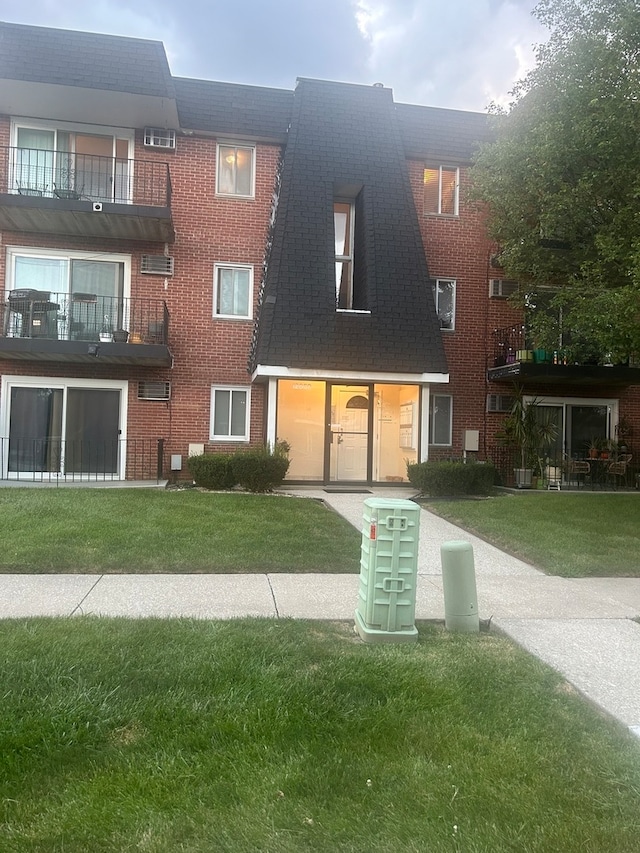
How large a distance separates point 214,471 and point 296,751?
376 inches

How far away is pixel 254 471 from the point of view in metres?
12.2

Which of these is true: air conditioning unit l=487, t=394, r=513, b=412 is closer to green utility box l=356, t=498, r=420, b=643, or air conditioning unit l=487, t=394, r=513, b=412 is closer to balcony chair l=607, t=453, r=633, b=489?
balcony chair l=607, t=453, r=633, b=489

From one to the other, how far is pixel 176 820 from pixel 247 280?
13471 millimetres

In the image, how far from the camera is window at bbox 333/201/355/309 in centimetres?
1475

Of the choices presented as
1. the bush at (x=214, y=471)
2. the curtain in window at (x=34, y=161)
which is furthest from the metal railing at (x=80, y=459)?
the curtain in window at (x=34, y=161)

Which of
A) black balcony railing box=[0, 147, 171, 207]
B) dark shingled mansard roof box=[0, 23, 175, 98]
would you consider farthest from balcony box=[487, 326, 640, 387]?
dark shingled mansard roof box=[0, 23, 175, 98]

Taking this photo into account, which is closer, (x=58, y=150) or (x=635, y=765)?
(x=635, y=765)

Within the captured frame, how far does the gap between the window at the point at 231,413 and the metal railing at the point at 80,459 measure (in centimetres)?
141

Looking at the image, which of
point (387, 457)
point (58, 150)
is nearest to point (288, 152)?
point (58, 150)

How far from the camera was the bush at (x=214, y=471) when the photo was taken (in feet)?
40.1

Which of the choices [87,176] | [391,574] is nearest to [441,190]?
[87,176]

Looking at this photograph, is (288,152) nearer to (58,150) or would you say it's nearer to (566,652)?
(58,150)

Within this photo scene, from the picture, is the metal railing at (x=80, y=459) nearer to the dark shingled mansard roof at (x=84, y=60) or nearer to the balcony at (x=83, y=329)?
the balcony at (x=83, y=329)

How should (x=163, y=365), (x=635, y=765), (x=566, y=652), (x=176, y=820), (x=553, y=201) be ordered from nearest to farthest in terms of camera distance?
(x=176, y=820), (x=635, y=765), (x=566, y=652), (x=553, y=201), (x=163, y=365)
